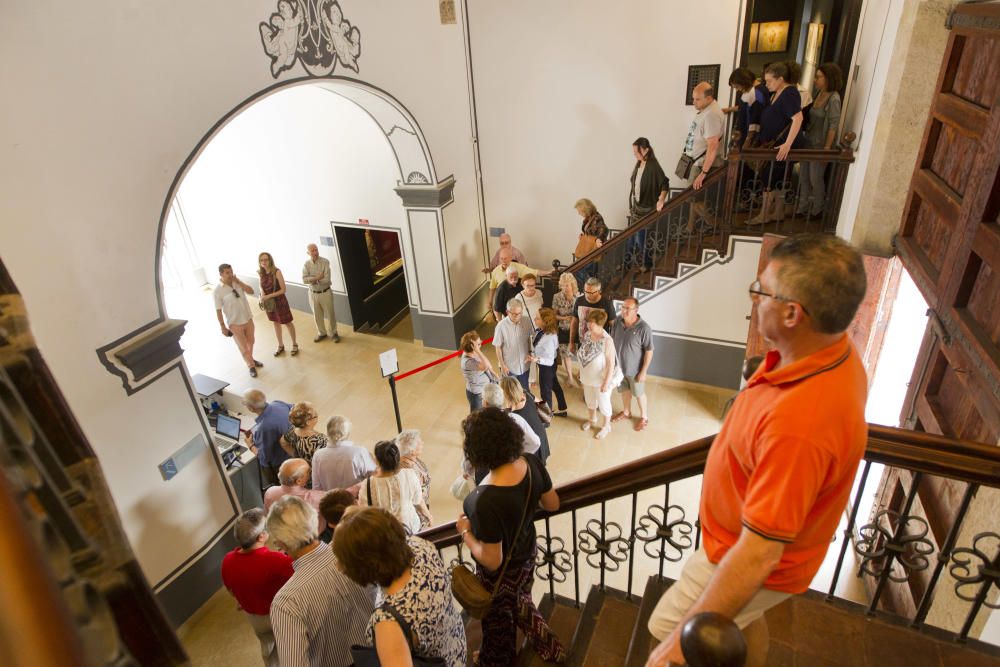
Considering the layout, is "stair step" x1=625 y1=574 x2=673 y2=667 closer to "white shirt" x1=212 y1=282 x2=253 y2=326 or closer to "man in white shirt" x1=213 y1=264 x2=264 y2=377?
"man in white shirt" x1=213 y1=264 x2=264 y2=377

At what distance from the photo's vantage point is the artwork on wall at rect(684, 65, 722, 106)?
699 centimetres

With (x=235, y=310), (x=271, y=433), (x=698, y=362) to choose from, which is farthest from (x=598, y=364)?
(x=235, y=310)

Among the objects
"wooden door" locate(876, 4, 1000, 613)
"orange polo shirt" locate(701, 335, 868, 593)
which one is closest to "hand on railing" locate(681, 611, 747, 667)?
"orange polo shirt" locate(701, 335, 868, 593)

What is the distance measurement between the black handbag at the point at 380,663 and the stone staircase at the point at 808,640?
2.16ft

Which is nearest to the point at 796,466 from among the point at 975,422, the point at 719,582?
the point at 719,582

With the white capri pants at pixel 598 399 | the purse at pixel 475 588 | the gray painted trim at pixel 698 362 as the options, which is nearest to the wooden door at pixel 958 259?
the purse at pixel 475 588

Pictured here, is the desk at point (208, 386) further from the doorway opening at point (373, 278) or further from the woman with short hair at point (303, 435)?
the doorway opening at point (373, 278)

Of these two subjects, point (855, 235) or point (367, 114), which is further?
point (367, 114)

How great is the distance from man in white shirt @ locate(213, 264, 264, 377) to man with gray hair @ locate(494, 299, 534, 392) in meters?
3.61

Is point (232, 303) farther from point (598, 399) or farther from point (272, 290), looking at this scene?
point (598, 399)

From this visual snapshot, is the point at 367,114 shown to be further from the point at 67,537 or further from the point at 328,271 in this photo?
the point at 67,537

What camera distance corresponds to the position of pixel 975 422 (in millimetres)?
2859

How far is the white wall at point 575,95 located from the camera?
7090 mm

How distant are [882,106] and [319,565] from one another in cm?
474
